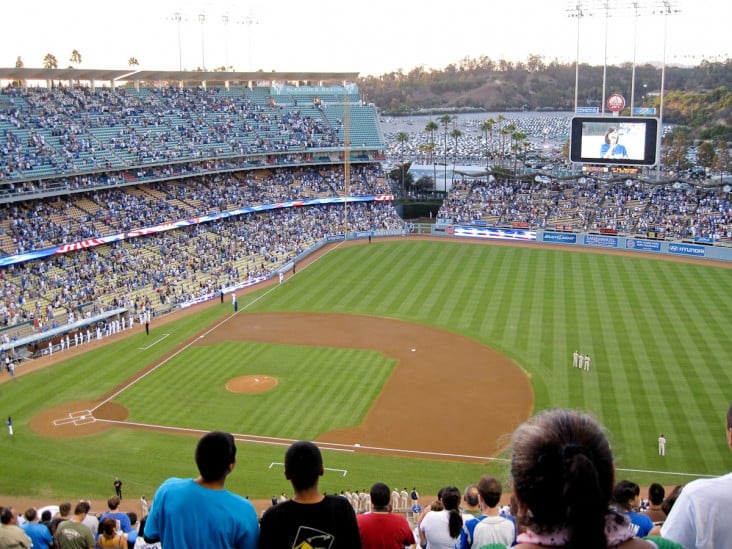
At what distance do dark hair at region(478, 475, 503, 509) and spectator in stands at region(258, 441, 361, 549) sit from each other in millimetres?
1793

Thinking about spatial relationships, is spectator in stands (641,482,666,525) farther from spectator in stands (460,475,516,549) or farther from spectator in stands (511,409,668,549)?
spectator in stands (511,409,668,549)

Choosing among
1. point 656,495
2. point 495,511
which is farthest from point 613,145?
point 495,511

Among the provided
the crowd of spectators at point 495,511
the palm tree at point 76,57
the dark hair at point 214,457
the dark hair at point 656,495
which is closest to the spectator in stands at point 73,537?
the crowd of spectators at point 495,511

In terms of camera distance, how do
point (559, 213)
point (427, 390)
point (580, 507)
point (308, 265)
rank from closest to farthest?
point (580, 507), point (427, 390), point (308, 265), point (559, 213)

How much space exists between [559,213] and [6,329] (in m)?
46.3

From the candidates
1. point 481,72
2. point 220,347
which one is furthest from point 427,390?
point 481,72

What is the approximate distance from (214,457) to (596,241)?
185 feet

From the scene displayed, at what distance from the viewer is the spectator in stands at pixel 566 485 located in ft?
9.73

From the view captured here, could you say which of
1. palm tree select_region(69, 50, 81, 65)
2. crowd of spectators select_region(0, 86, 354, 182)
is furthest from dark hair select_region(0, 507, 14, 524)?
palm tree select_region(69, 50, 81, 65)

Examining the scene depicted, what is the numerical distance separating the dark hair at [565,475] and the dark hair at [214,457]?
2512 millimetres

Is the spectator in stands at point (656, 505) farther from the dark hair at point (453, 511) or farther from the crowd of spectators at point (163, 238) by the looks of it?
the crowd of spectators at point (163, 238)

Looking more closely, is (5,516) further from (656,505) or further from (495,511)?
(656,505)

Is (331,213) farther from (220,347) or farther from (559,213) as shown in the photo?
(220,347)

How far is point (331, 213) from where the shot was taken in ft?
213
